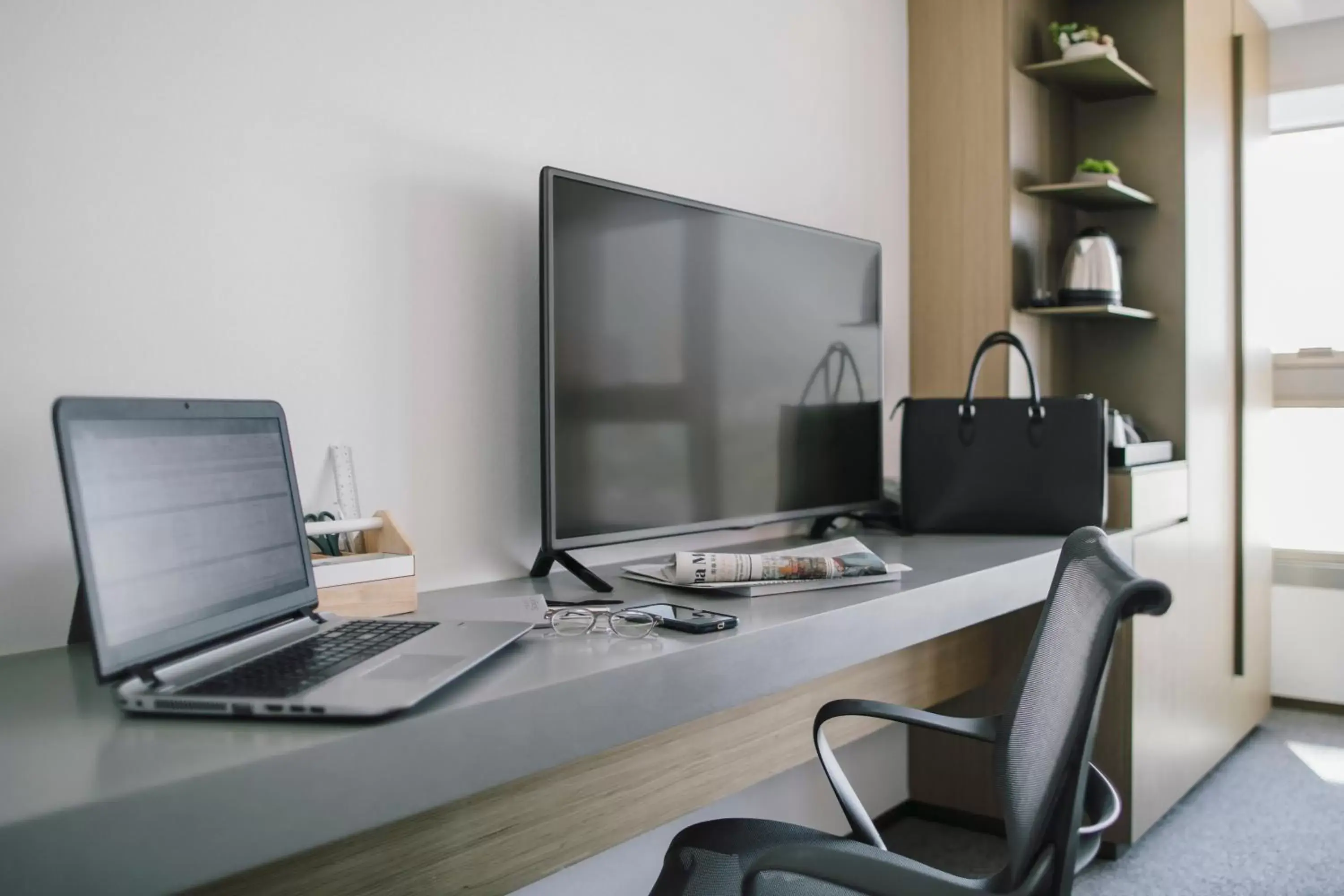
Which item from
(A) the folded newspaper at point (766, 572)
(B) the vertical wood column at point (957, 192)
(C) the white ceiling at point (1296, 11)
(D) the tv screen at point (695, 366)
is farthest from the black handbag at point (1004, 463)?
(C) the white ceiling at point (1296, 11)

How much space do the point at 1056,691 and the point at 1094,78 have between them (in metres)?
2.22

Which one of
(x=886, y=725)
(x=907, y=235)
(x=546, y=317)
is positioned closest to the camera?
(x=546, y=317)

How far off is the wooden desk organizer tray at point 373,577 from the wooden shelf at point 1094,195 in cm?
196

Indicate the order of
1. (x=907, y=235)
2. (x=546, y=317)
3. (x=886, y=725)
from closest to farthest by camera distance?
(x=546, y=317)
(x=886, y=725)
(x=907, y=235)

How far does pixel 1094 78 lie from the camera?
271 centimetres

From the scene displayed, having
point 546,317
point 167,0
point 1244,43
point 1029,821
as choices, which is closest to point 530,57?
point 546,317

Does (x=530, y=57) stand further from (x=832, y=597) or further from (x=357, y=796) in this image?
(x=357, y=796)

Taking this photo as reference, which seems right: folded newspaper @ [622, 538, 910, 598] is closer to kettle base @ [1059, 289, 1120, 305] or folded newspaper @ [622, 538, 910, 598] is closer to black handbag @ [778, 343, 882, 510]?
black handbag @ [778, 343, 882, 510]

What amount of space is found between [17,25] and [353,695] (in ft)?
2.70

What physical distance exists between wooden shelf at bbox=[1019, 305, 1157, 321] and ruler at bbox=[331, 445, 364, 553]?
1.85 metres

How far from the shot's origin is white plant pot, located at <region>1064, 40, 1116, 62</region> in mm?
2541

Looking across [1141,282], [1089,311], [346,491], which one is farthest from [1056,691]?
[1141,282]

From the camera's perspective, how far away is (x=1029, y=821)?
95cm

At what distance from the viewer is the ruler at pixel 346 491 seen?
4.58 feet
